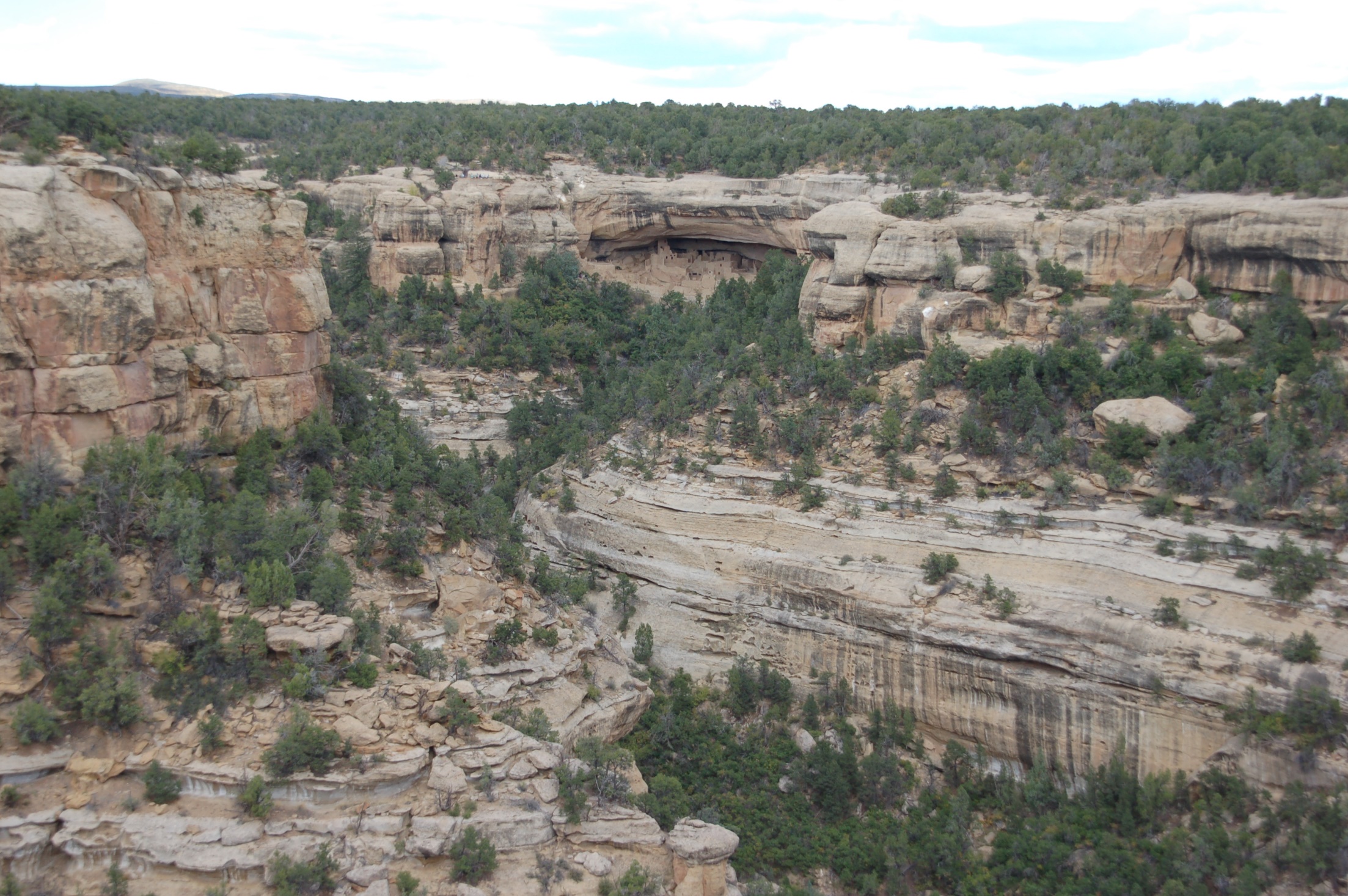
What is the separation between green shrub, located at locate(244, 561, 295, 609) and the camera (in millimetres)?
17766

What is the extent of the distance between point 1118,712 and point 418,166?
3409 centimetres

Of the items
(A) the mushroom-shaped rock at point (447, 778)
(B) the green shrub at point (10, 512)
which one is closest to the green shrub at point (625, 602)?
(A) the mushroom-shaped rock at point (447, 778)

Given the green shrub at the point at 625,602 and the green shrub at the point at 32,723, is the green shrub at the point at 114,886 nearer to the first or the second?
the green shrub at the point at 32,723

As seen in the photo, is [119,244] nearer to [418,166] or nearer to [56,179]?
[56,179]

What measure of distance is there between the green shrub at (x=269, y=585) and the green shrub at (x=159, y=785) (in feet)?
10.1

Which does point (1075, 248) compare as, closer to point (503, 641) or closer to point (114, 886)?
point (503, 641)

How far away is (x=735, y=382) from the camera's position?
33.8 meters

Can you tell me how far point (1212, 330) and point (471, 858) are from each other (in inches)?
916

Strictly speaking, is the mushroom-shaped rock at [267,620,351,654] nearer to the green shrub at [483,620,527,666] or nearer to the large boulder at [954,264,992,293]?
the green shrub at [483,620,527,666]

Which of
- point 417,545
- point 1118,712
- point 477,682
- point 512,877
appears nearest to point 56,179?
point 417,545

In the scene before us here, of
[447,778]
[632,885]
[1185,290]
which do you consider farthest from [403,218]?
[632,885]

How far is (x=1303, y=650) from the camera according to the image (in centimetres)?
2094

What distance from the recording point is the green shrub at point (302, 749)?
53.0 feet

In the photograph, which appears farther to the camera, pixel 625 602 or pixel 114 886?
pixel 625 602
